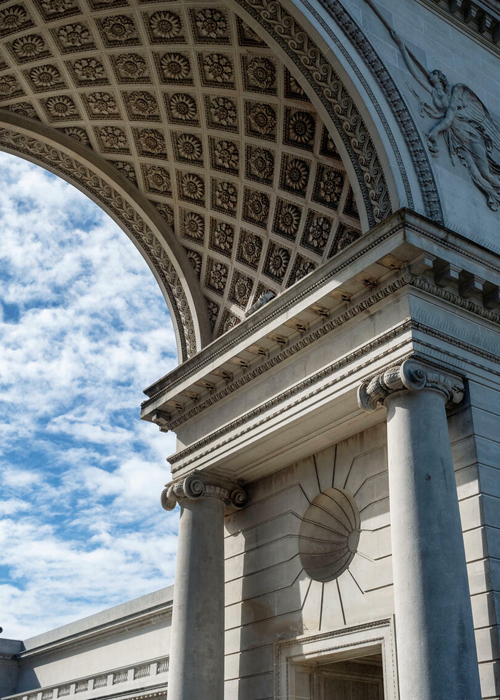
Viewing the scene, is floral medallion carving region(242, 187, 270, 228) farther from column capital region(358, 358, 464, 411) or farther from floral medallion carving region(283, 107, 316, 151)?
column capital region(358, 358, 464, 411)

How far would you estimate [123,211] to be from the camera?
1950 cm

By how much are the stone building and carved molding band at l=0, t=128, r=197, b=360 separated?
0.19ft

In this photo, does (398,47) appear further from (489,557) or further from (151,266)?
(489,557)

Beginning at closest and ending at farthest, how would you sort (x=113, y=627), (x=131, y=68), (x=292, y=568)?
(x=292, y=568) < (x=131, y=68) < (x=113, y=627)

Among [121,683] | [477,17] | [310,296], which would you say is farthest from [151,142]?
[121,683]

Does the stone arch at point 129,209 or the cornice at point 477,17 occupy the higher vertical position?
the cornice at point 477,17

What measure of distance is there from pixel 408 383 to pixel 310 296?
2.69 metres

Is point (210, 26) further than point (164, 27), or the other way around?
point (164, 27)

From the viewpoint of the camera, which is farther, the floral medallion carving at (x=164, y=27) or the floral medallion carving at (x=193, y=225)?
the floral medallion carving at (x=193, y=225)

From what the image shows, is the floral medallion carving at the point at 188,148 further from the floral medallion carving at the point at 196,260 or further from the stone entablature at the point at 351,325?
the stone entablature at the point at 351,325

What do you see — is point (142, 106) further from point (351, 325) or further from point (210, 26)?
point (351, 325)

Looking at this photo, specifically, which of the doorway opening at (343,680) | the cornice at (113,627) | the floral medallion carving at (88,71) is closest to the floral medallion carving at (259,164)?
the floral medallion carving at (88,71)

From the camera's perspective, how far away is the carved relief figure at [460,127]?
14.9 m

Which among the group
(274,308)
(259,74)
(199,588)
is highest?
(259,74)
